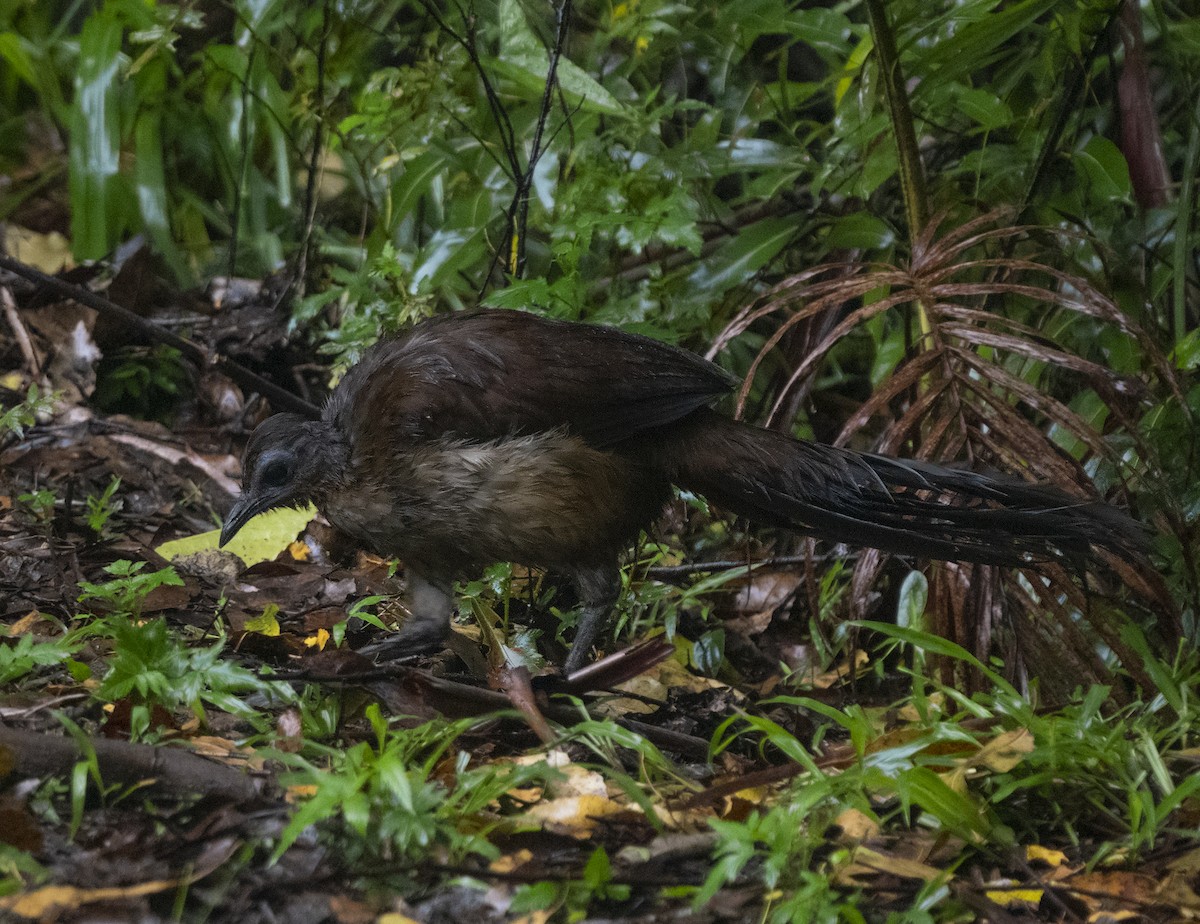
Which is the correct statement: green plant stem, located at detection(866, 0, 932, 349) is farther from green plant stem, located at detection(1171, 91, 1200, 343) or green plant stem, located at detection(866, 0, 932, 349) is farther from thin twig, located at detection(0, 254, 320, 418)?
thin twig, located at detection(0, 254, 320, 418)

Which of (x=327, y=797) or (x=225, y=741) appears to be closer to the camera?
(x=327, y=797)

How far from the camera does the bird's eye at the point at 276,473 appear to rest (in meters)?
3.44

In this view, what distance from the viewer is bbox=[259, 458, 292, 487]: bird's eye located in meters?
3.44

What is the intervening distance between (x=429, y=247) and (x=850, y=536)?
7.06 ft

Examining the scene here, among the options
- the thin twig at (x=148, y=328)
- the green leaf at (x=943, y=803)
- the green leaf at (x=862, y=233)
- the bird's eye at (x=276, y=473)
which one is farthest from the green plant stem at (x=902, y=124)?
the thin twig at (x=148, y=328)

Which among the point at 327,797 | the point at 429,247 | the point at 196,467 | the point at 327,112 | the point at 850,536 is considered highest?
the point at 327,112

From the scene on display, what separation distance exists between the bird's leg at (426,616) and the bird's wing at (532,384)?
18.0 inches

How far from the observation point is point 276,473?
3461 mm

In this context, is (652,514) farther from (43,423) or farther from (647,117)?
(43,423)

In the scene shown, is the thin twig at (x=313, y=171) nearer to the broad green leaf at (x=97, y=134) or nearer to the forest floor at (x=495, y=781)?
the broad green leaf at (x=97, y=134)

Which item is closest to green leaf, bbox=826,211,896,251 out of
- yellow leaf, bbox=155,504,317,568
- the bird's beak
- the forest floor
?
the forest floor

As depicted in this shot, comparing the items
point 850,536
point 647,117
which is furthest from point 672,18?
point 850,536

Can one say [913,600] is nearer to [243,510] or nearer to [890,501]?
[890,501]

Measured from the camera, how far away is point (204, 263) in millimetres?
6613
